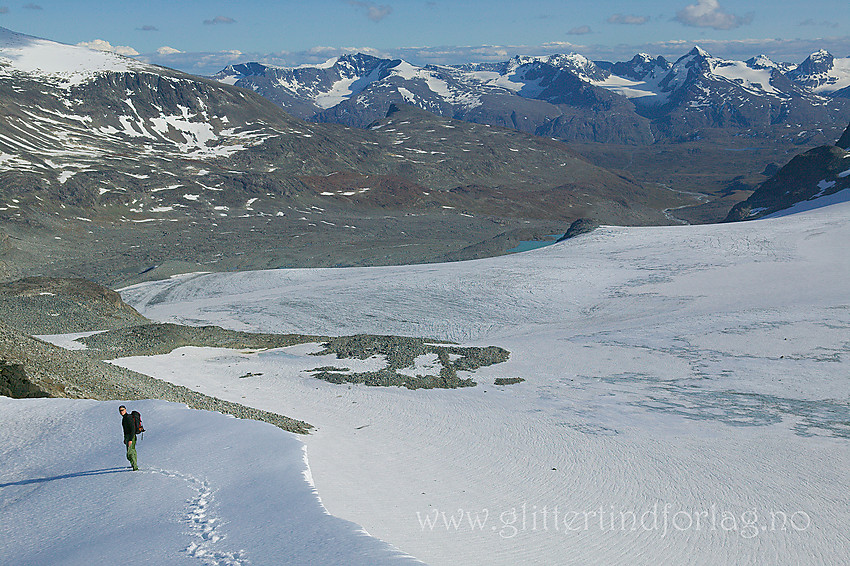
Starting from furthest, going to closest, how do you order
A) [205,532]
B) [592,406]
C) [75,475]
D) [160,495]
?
1. [592,406]
2. [75,475]
3. [160,495]
4. [205,532]

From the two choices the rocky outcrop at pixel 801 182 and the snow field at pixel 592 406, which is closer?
the snow field at pixel 592 406

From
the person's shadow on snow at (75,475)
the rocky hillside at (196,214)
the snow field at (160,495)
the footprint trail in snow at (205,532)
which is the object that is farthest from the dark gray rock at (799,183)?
the person's shadow on snow at (75,475)

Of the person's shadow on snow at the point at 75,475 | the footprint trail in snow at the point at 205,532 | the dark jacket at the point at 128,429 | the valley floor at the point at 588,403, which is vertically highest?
the dark jacket at the point at 128,429

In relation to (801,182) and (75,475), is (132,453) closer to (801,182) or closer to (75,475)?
(75,475)

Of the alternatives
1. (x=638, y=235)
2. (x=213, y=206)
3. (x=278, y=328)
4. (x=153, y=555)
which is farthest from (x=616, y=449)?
(x=213, y=206)

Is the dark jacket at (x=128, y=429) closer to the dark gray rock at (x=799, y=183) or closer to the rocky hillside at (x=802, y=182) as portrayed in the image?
the rocky hillside at (x=802, y=182)

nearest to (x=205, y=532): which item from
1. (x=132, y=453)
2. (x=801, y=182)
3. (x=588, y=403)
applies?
(x=132, y=453)

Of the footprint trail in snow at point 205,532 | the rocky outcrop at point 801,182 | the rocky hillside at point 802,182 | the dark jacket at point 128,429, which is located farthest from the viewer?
the rocky outcrop at point 801,182

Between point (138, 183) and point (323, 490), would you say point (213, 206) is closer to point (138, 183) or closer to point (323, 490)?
point (138, 183)

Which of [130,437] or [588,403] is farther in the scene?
[588,403]
